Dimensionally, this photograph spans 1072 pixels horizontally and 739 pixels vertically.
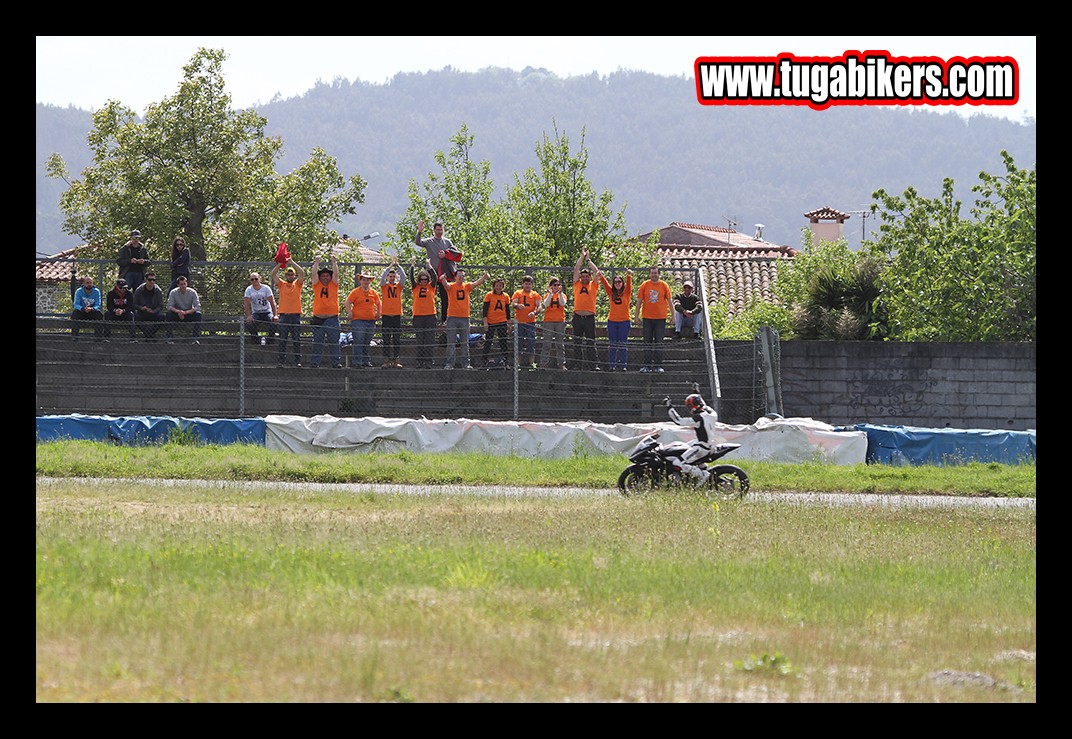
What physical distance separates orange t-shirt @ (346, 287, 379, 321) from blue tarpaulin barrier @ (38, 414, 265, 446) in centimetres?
298

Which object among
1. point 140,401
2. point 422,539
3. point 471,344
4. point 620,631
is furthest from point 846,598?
point 140,401

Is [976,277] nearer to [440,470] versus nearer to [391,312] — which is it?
[391,312]

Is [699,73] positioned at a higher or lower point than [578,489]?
higher

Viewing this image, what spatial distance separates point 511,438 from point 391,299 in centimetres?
420

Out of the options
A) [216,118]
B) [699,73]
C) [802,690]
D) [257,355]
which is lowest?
[802,690]

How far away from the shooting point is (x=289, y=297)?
930 inches

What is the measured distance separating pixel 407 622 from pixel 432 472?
10.2 m

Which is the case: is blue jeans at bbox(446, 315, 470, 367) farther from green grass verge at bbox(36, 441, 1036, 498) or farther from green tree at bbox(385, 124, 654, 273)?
green tree at bbox(385, 124, 654, 273)

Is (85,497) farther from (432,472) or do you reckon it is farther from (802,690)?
(802,690)

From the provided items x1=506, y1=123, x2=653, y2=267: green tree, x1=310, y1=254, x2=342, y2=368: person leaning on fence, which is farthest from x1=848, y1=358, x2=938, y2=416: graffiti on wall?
x1=506, y1=123, x2=653, y2=267: green tree

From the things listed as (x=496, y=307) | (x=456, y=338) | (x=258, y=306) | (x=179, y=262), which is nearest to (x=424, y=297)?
(x=456, y=338)

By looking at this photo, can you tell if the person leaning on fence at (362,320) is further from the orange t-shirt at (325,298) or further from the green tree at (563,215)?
the green tree at (563,215)

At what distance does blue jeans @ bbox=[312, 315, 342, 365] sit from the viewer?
23.2 meters

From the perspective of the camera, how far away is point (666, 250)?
67.9 meters
